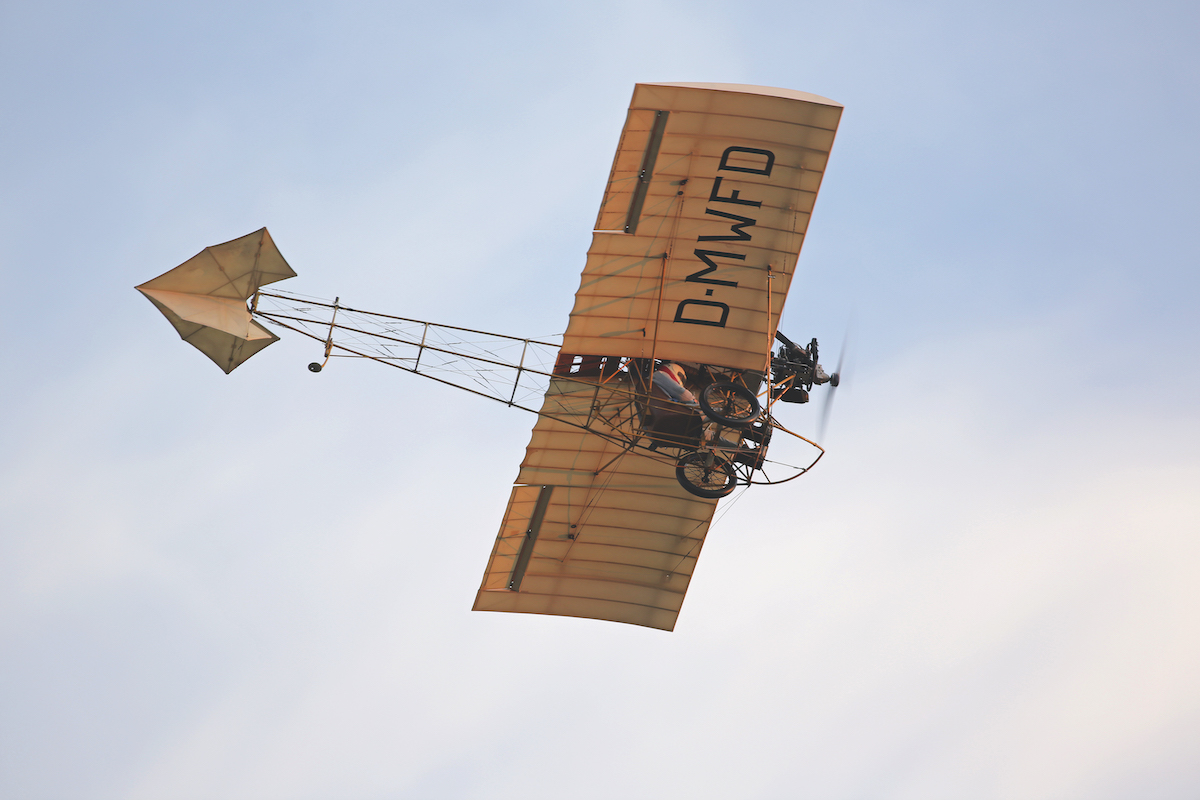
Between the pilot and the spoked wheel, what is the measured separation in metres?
0.81

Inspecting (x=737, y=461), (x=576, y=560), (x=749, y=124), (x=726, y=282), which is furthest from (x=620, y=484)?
(x=749, y=124)

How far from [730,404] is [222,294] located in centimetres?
734

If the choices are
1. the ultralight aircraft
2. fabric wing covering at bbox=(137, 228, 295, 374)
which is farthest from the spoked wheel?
fabric wing covering at bbox=(137, 228, 295, 374)

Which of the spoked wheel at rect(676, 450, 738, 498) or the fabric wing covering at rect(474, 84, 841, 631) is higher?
the fabric wing covering at rect(474, 84, 841, 631)

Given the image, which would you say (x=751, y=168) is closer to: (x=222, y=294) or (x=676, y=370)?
(x=676, y=370)

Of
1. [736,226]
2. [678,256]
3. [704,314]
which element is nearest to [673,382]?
[704,314]

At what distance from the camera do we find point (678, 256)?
1756cm

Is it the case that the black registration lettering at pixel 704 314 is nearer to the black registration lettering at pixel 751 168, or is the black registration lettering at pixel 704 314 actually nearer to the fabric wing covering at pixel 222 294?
the black registration lettering at pixel 751 168

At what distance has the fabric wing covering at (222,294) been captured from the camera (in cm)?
1731

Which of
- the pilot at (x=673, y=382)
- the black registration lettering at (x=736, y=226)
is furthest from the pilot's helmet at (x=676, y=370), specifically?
the black registration lettering at (x=736, y=226)

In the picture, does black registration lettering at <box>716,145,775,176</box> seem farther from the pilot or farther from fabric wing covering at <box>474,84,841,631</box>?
the pilot

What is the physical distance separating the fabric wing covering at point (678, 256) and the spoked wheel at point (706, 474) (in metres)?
1.17

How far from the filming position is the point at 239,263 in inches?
697

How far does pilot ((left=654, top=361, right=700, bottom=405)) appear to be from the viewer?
17.5 m
